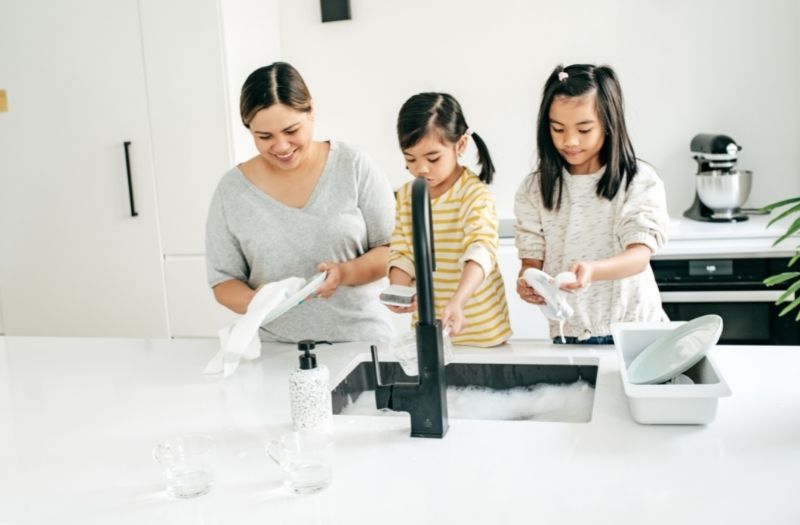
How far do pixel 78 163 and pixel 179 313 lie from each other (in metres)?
0.69

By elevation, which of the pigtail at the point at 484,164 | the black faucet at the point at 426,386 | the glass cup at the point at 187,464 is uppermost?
the pigtail at the point at 484,164

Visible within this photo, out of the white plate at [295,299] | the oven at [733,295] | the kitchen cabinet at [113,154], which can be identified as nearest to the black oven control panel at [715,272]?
the oven at [733,295]

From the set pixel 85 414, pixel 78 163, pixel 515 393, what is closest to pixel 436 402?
pixel 515 393

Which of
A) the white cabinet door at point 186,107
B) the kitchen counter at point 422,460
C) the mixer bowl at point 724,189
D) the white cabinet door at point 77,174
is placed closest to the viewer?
the kitchen counter at point 422,460

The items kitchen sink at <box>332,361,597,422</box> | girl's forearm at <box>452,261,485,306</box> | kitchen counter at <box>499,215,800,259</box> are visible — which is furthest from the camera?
kitchen counter at <box>499,215,800,259</box>

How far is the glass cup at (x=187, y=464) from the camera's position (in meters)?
1.17

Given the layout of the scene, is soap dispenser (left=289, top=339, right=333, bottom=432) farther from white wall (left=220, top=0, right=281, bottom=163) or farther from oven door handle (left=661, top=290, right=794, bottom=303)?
white wall (left=220, top=0, right=281, bottom=163)

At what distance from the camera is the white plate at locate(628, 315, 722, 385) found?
4.31 feet

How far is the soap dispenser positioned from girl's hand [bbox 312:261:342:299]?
1.55ft

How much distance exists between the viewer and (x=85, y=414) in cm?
154

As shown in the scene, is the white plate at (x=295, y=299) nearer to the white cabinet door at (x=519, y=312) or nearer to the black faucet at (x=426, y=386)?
the black faucet at (x=426, y=386)

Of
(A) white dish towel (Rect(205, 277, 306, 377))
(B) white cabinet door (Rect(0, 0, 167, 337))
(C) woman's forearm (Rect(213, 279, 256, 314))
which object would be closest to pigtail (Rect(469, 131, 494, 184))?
(A) white dish towel (Rect(205, 277, 306, 377))

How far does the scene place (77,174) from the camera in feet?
10.8

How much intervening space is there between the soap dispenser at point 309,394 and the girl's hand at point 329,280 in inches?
18.6
